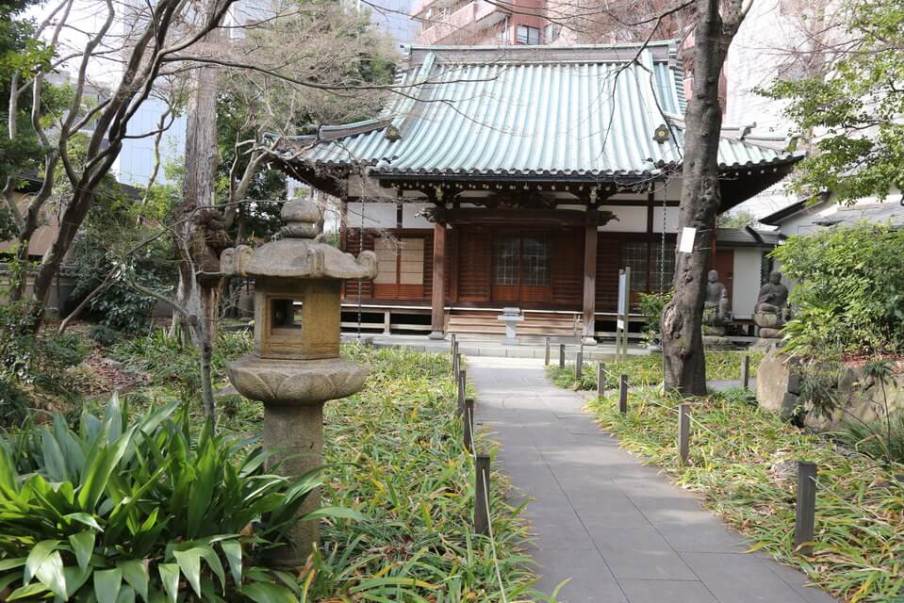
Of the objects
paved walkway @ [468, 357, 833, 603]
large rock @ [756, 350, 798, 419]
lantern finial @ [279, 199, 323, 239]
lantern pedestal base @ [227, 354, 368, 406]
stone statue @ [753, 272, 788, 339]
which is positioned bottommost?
paved walkway @ [468, 357, 833, 603]

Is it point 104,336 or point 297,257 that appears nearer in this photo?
point 297,257

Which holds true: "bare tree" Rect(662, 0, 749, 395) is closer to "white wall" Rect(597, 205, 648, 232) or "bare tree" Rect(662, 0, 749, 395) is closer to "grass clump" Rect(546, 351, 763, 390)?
"grass clump" Rect(546, 351, 763, 390)

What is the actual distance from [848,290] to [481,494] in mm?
5078

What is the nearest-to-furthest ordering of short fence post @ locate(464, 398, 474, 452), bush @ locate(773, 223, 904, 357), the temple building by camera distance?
1. short fence post @ locate(464, 398, 474, 452)
2. bush @ locate(773, 223, 904, 357)
3. the temple building

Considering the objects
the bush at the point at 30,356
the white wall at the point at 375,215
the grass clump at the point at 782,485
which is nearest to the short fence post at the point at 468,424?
the grass clump at the point at 782,485

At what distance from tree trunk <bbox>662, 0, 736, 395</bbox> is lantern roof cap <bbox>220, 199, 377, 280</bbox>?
5393mm

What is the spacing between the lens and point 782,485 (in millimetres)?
4855

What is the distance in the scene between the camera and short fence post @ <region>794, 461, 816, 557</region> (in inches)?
150

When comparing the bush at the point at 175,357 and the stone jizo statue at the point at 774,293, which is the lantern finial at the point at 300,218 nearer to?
the bush at the point at 175,357

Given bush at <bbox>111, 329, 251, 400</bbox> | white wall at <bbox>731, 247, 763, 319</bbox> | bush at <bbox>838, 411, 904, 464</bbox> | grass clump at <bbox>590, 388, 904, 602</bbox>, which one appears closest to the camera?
grass clump at <bbox>590, 388, 904, 602</bbox>

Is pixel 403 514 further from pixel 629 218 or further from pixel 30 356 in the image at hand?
pixel 629 218

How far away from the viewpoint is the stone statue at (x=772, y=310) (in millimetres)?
12000

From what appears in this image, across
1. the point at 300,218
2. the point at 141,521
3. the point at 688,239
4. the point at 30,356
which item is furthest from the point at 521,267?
the point at 141,521

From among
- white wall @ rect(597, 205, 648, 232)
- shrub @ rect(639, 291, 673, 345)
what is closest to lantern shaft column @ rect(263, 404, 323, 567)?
shrub @ rect(639, 291, 673, 345)
